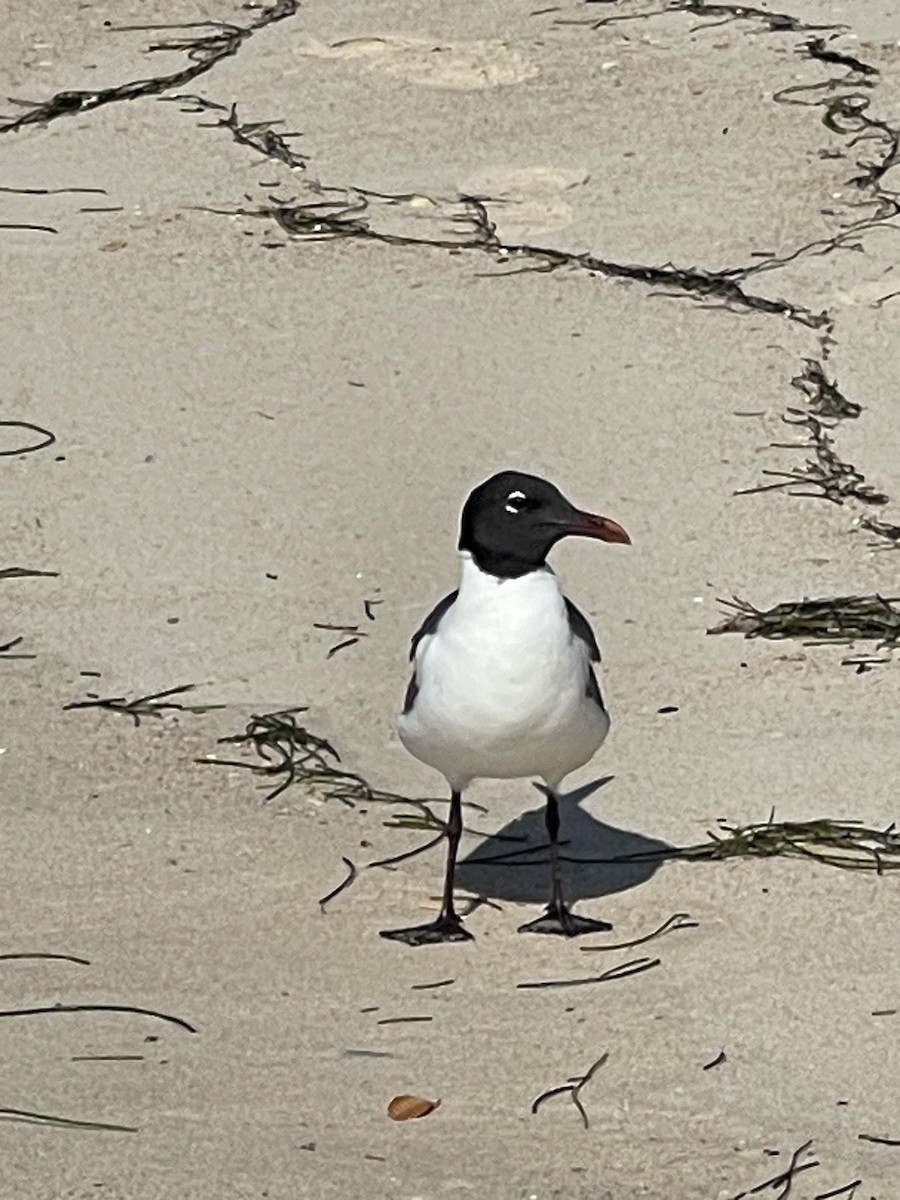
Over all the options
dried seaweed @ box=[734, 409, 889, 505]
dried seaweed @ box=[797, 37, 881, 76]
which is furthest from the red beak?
dried seaweed @ box=[797, 37, 881, 76]

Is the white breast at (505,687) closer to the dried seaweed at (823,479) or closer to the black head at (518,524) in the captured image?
the black head at (518,524)

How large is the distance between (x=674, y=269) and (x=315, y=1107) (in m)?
3.60

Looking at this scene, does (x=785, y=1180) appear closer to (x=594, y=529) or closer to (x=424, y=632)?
(x=594, y=529)

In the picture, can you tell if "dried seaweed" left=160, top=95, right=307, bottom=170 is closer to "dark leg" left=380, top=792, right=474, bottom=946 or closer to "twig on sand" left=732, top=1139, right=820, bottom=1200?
"dark leg" left=380, top=792, right=474, bottom=946

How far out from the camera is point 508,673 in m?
4.57

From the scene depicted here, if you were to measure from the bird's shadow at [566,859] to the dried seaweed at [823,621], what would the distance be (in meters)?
0.74

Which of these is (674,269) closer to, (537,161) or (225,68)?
(537,161)

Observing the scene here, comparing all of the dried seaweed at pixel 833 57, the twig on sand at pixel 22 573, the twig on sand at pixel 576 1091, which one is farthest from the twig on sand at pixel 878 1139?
the dried seaweed at pixel 833 57

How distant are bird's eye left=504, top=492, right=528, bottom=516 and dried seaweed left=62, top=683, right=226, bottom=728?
1143mm

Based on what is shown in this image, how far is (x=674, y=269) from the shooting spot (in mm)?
7258

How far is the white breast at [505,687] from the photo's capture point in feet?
15.0

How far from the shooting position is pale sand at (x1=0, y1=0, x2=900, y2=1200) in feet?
13.7

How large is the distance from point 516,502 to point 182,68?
4192 millimetres

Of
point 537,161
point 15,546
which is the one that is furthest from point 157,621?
point 537,161
